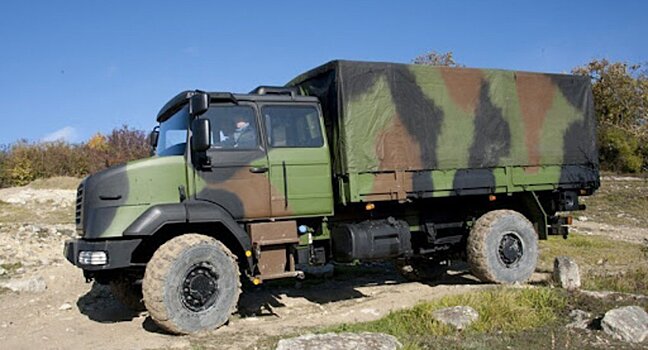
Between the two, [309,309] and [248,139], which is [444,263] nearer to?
[309,309]

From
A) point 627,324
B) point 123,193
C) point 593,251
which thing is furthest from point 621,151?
point 123,193

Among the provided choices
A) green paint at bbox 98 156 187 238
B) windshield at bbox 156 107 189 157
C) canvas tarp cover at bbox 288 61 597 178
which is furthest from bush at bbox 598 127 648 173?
green paint at bbox 98 156 187 238

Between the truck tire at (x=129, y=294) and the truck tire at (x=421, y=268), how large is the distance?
416 centimetres

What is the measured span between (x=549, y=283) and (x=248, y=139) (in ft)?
15.9

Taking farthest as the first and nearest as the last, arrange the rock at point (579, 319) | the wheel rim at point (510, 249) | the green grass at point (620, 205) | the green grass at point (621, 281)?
the green grass at point (620, 205)
the wheel rim at point (510, 249)
the green grass at point (621, 281)
the rock at point (579, 319)

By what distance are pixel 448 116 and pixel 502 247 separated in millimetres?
2119

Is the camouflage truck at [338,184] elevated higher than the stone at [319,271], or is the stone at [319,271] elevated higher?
the camouflage truck at [338,184]

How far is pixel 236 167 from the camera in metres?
6.85

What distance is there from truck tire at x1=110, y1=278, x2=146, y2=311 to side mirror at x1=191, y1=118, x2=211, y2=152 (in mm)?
2414

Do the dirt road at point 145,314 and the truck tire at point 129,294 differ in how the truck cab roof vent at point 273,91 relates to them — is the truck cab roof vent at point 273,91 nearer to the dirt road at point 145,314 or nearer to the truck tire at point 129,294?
the dirt road at point 145,314

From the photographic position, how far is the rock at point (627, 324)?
17.7 ft

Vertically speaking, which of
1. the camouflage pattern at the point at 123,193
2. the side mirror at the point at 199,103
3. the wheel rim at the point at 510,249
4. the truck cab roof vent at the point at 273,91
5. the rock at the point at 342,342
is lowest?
the rock at the point at 342,342

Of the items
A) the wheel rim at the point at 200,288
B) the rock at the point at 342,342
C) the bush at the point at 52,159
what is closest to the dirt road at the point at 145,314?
the wheel rim at the point at 200,288

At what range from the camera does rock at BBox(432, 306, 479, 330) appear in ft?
19.7
